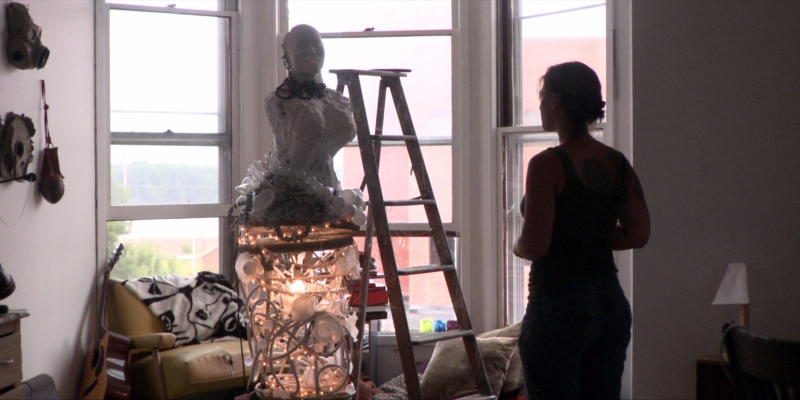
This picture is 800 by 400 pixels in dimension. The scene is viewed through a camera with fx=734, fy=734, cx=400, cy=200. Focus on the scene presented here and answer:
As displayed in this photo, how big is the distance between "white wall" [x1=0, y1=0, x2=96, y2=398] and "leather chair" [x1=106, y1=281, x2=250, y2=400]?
23cm

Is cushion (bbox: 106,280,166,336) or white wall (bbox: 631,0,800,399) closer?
white wall (bbox: 631,0,800,399)

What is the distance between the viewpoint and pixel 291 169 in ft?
8.82

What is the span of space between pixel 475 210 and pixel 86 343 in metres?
2.35

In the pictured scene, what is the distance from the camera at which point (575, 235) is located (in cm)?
181

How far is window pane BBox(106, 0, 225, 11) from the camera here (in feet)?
14.4

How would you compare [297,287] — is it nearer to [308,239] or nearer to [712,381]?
[308,239]

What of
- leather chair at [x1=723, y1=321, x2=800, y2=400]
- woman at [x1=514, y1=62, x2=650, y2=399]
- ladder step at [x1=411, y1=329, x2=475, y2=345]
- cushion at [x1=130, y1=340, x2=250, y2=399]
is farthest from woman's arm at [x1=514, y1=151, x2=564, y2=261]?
cushion at [x1=130, y1=340, x2=250, y2=399]

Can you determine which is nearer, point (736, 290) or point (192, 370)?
point (736, 290)

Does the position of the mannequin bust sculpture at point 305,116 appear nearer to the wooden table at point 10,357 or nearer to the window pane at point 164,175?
the wooden table at point 10,357

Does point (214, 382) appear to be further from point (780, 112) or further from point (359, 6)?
point (780, 112)

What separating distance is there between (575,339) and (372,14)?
320 centimetres

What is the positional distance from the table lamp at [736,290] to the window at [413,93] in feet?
6.08

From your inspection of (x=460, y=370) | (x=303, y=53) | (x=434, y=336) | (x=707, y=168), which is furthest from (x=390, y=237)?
(x=707, y=168)

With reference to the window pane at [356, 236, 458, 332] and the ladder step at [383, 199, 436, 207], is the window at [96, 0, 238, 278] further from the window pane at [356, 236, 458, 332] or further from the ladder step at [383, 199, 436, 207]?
the ladder step at [383, 199, 436, 207]
